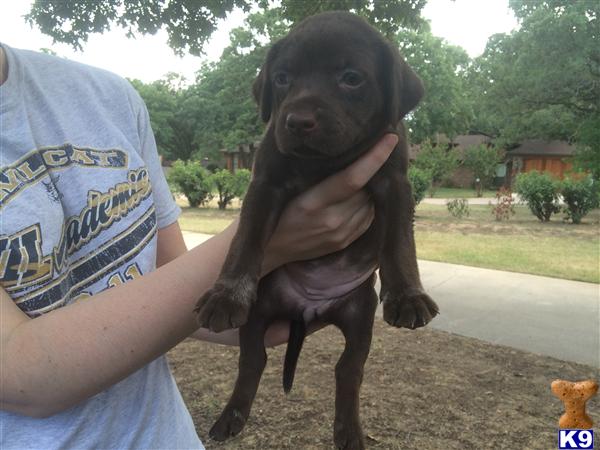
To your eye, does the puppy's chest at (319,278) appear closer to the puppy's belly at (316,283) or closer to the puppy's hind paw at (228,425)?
the puppy's belly at (316,283)

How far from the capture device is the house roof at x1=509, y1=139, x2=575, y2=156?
4676 centimetres

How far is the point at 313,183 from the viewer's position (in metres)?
1.89

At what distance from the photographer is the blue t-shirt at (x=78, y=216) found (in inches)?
50.7

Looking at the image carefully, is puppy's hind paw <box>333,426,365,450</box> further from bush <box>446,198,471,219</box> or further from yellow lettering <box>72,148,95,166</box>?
bush <box>446,198,471,219</box>

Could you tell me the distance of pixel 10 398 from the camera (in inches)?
44.8

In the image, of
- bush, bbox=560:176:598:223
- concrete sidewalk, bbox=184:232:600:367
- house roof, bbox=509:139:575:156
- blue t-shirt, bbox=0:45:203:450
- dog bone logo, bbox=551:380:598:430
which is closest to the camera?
blue t-shirt, bbox=0:45:203:450

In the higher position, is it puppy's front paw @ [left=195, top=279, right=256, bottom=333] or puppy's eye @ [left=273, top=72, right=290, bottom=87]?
puppy's eye @ [left=273, top=72, right=290, bottom=87]

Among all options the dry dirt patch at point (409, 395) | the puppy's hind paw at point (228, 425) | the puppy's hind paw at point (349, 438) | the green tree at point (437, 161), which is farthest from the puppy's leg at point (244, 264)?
the green tree at point (437, 161)

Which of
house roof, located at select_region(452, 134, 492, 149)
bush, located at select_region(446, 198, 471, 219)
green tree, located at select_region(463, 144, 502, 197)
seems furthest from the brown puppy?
house roof, located at select_region(452, 134, 492, 149)

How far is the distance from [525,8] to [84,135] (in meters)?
17.3

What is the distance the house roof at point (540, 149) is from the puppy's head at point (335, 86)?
160 ft

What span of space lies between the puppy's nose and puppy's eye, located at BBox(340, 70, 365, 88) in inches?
9.8

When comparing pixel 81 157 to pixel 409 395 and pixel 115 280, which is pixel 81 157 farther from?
pixel 409 395

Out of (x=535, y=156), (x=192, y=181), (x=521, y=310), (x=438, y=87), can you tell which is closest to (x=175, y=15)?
(x=521, y=310)
